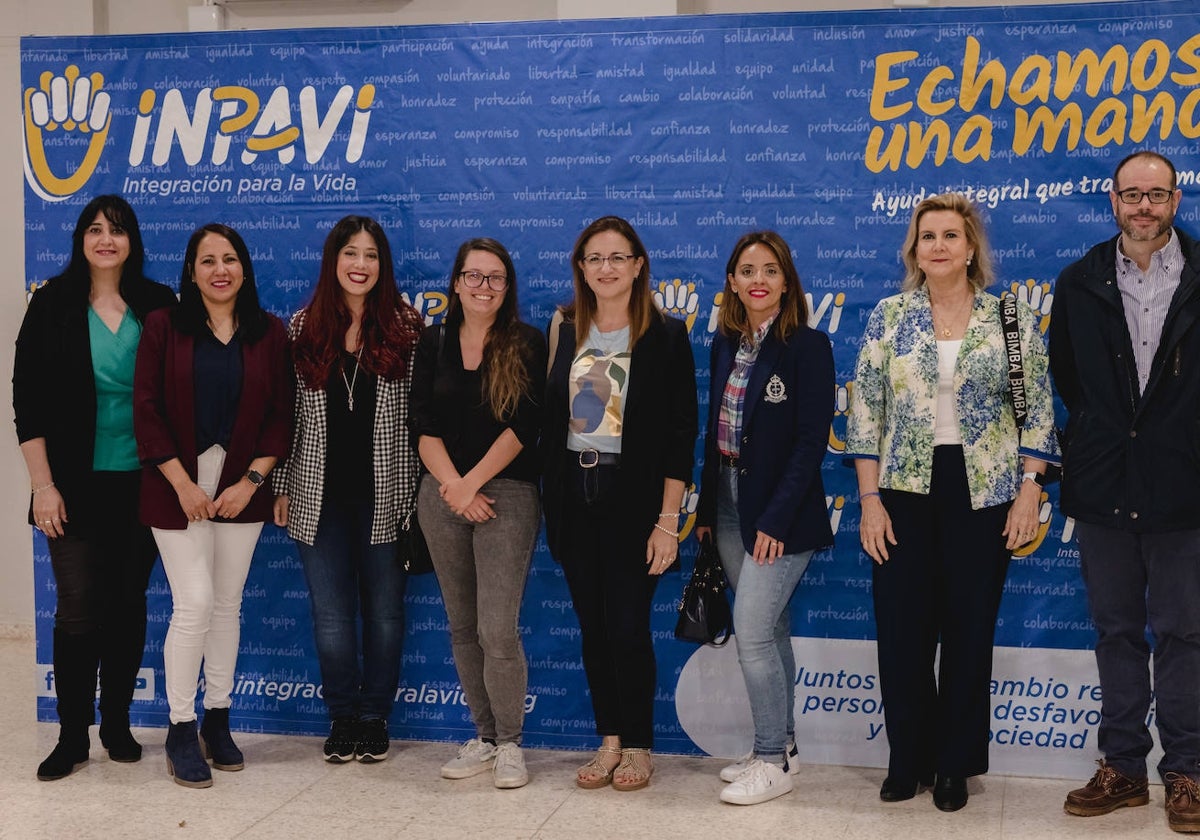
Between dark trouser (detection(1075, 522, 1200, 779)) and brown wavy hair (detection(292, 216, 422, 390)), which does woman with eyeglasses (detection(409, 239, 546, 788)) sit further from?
dark trouser (detection(1075, 522, 1200, 779))

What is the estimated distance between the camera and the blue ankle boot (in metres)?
3.72

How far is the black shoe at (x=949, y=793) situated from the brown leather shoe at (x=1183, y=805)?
21.0 inches

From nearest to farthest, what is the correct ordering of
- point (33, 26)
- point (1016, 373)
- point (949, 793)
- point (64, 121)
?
point (1016, 373)
point (949, 793)
point (64, 121)
point (33, 26)

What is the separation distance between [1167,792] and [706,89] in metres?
2.44

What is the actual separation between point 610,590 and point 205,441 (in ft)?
4.16

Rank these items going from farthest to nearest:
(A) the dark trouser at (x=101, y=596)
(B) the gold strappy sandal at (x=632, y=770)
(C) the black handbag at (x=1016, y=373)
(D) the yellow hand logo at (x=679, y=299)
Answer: (D) the yellow hand logo at (x=679, y=299), (A) the dark trouser at (x=101, y=596), (B) the gold strappy sandal at (x=632, y=770), (C) the black handbag at (x=1016, y=373)

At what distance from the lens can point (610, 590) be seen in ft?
11.7

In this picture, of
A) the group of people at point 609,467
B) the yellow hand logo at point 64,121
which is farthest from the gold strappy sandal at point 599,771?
the yellow hand logo at point 64,121

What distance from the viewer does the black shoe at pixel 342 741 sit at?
3.97m

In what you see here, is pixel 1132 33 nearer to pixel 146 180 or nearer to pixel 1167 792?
pixel 1167 792

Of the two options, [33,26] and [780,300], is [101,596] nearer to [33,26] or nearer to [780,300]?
[780,300]

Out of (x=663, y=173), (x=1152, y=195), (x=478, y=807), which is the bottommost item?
(x=478, y=807)

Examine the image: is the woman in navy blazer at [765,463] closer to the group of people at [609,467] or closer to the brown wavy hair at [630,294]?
the group of people at [609,467]

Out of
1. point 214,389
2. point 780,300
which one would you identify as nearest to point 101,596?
point 214,389
